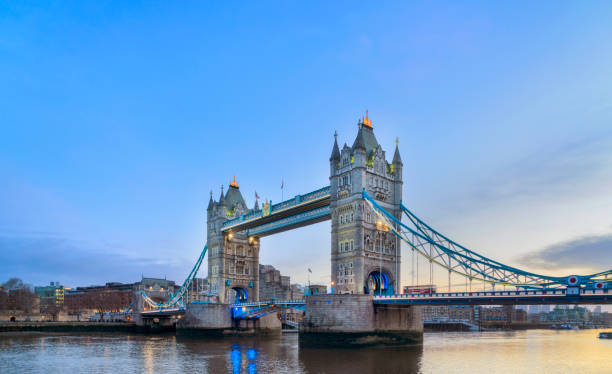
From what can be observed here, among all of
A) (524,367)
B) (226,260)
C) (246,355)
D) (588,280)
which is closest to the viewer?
(588,280)

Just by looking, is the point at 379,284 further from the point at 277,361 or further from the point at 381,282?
the point at 277,361

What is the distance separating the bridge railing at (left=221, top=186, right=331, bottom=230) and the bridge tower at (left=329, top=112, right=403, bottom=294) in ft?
10.5

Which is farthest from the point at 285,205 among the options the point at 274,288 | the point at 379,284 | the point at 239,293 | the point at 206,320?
the point at 274,288

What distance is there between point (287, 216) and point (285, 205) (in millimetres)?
3210

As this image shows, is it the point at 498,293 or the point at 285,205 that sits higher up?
the point at 285,205

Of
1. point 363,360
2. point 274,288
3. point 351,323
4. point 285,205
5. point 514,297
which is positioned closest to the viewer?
point 363,360

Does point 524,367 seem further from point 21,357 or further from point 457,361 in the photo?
point 21,357

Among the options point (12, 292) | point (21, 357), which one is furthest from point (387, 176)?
point (12, 292)

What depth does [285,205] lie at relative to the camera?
67812 mm

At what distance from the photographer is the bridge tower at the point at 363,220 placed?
182ft

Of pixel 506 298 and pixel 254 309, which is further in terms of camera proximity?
pixel 254 309

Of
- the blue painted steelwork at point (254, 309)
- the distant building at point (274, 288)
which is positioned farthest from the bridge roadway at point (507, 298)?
the distant building at point (274, 288)

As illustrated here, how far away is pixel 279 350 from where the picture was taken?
5200 centimetres

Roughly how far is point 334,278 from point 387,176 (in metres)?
13.4
